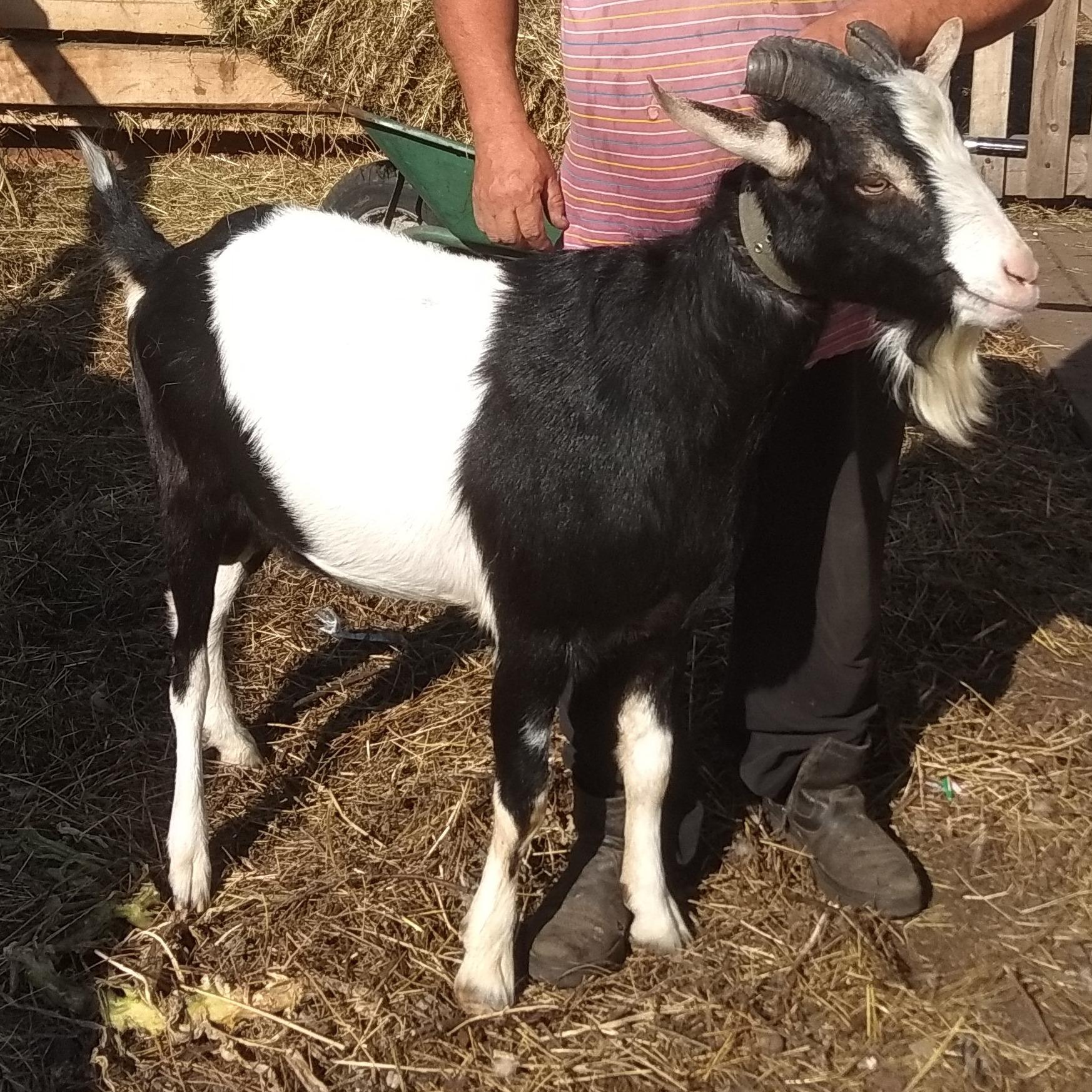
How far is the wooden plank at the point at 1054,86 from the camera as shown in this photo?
639 centimetres

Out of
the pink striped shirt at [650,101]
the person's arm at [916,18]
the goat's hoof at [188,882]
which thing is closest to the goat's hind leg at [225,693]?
the goat's hoof at [188,882]

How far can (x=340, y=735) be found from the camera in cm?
332

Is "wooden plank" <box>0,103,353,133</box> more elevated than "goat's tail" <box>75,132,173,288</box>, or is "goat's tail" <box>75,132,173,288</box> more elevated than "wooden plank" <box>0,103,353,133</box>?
"goat's tail" <box>75,132,173,288</box>

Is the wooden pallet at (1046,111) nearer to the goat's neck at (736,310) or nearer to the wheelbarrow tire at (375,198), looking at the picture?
the wheelbarrow tire at (375,198)

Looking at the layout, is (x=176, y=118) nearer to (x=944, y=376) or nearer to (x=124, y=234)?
(x=124, y=234)

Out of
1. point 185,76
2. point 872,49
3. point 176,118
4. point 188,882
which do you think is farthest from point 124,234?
point 176,118

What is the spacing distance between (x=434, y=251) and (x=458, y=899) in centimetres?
141

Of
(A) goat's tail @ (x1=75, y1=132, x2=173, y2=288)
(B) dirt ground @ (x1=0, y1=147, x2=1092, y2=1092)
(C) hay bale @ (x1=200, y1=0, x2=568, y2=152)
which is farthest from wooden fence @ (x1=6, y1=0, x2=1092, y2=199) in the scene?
(A) goat's tail @ (x1=75, y1=132, x2=173, y2=288)

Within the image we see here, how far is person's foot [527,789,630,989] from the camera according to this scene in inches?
102

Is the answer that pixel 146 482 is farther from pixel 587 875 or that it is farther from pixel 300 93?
pixel 300 93

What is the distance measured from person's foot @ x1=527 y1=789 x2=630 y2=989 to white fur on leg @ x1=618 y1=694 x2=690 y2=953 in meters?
0.05

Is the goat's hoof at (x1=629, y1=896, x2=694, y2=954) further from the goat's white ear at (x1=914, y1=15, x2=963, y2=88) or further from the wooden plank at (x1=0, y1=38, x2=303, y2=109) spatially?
the wooden plank at (x1=0, y1=38, x2=303, y2=109)

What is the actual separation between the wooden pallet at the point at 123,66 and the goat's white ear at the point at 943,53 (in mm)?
5027

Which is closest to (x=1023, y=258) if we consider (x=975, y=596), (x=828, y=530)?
(x=828, y=530)
